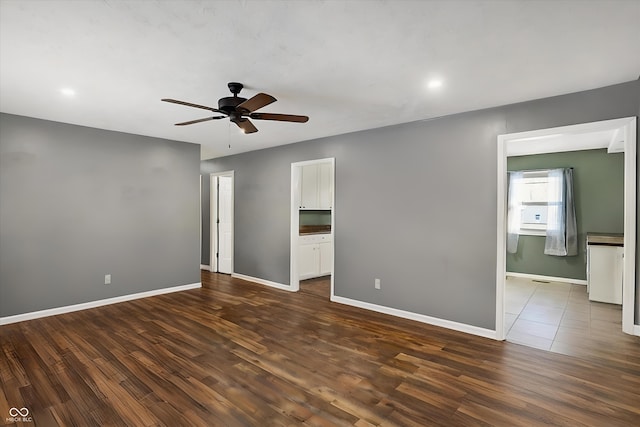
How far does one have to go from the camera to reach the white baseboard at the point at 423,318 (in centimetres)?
346

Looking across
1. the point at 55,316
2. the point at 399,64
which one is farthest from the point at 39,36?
the point at 55,316

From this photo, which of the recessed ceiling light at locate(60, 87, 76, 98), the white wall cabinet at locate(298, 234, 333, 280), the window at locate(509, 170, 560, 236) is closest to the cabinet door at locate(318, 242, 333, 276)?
the white wall cabinet at locate(298, 234, 333, 280)

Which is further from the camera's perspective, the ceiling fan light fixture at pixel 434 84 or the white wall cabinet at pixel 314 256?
the white wall cabinet at pixel 314 256

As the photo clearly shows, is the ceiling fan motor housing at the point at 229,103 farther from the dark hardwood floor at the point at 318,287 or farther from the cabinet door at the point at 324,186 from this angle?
the cabinet door at the point at 324,186

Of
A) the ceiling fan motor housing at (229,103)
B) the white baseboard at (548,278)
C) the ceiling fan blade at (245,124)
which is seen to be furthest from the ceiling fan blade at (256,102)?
the white baseboard at (548,278)

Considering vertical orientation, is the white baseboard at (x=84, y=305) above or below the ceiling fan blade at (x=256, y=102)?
below

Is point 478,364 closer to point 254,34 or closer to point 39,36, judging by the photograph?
point 254,34

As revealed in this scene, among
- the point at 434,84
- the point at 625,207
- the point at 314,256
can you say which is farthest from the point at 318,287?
the point at 625,207

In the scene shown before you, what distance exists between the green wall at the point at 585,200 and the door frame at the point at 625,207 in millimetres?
3198

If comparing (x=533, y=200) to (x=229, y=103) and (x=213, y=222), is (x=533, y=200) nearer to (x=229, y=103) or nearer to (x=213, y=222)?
(x=229, y=103)

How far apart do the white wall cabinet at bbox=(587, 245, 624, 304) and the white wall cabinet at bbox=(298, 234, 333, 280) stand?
4.29 m

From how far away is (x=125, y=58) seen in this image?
94.0 inches

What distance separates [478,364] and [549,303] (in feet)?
8.67

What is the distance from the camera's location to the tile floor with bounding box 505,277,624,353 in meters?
3.35
